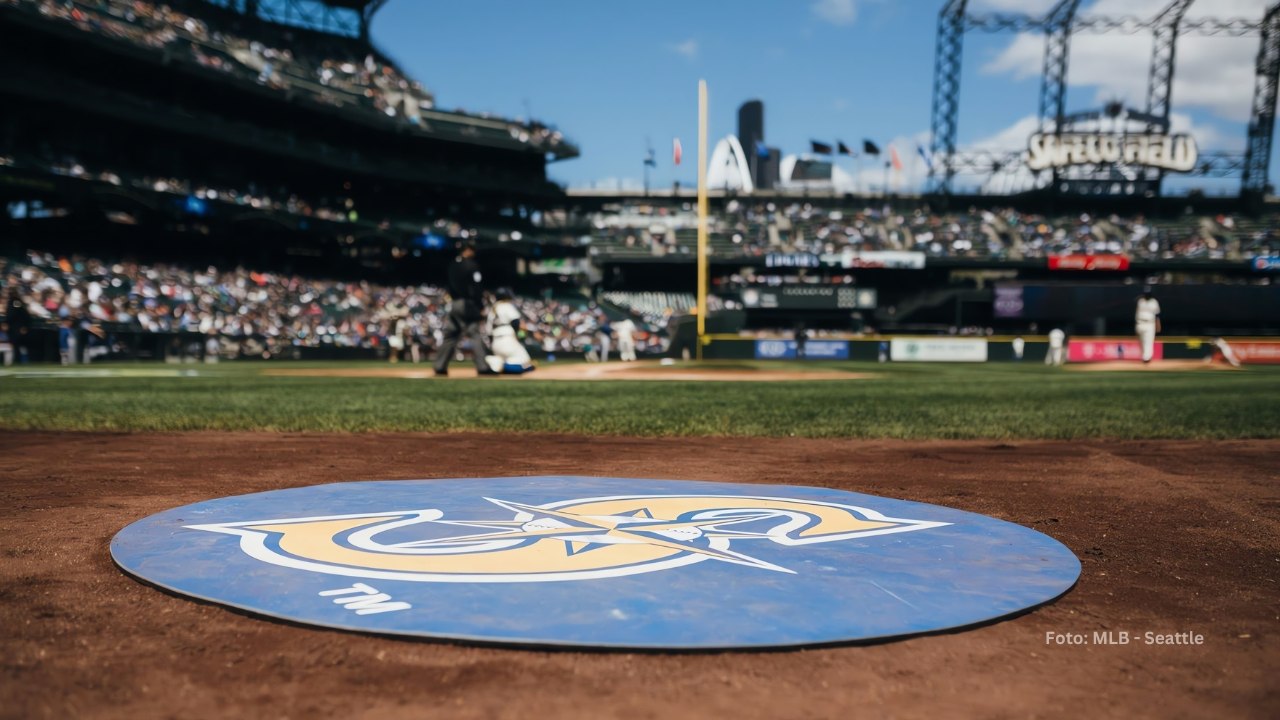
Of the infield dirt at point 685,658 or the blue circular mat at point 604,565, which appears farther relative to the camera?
the blue circular mat at point 604,565

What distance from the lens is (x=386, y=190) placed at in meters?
46.2

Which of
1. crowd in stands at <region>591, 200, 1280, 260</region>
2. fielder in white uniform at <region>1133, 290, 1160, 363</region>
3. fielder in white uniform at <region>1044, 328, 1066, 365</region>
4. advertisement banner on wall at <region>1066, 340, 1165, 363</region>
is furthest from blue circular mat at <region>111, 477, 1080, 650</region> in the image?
crowd in stands at <region>591, 200, 1280, 260</region>

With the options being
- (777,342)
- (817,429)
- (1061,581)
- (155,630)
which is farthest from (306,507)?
(777,342)

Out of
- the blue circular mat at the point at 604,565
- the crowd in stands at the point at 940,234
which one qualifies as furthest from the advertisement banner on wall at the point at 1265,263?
the blue circular mat at the point at 604,565

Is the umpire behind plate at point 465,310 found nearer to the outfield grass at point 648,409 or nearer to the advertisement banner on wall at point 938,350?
the outfield grass at point 648,409

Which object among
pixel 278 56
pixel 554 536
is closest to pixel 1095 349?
pixel 278 56

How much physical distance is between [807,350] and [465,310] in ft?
79.7

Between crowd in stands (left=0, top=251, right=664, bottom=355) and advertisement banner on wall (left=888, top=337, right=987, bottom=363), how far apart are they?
10832mm

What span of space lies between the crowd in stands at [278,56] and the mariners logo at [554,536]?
3044cm

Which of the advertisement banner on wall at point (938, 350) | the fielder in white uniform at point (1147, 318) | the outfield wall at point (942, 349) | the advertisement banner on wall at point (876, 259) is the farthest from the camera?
the advertisement banner on wall at point (876, 259)

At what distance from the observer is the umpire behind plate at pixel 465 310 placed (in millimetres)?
15375

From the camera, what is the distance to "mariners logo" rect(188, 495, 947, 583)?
2756 millimetres

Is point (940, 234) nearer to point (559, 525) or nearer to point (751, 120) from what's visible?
point (559, 525)

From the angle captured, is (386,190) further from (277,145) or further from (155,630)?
(155,630)
